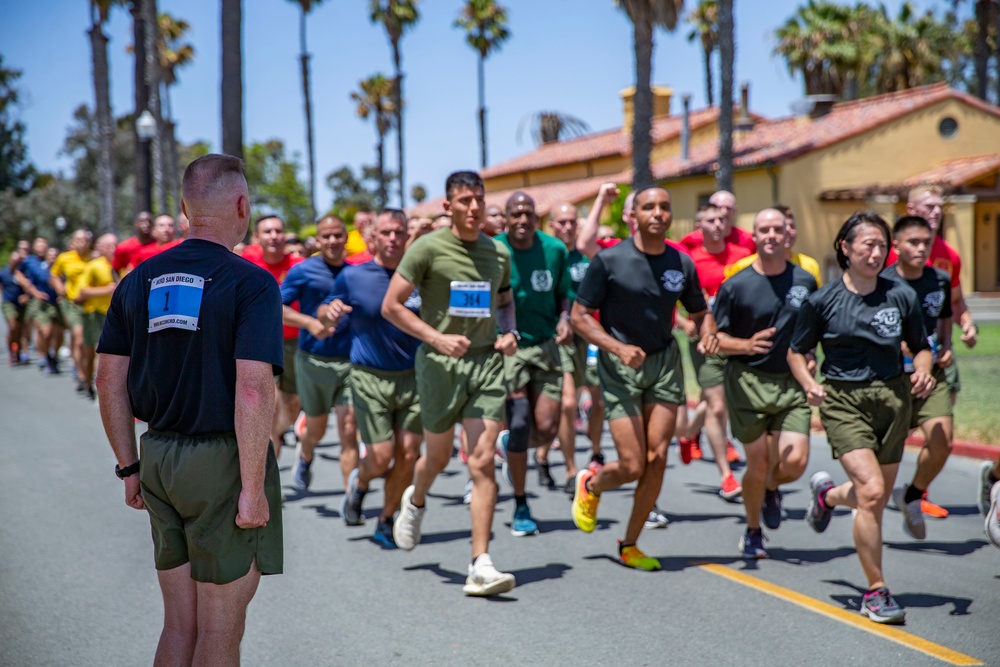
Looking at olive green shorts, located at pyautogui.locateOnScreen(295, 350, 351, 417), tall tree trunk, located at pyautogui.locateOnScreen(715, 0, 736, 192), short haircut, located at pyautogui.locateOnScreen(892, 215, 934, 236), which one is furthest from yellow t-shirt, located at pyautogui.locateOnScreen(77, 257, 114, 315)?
tall tree trunk, located at pyautogui.locateOnScreen(715, 0, 736, 192)

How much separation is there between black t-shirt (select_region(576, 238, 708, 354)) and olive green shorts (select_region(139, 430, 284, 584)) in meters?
3.19

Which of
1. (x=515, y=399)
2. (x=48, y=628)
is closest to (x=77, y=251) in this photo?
(x=515, y=399)

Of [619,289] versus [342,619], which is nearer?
[342,619]

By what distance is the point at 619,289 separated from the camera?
20.2ft

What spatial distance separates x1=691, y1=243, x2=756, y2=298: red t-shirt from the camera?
8.25 meters

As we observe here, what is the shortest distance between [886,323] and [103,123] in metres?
30.8

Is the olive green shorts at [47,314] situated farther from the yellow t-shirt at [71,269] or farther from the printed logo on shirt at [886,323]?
the printed logo on shirt at [886,323]

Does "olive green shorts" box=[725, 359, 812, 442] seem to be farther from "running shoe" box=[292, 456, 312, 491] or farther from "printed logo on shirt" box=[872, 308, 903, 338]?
"running shoe" box=[292, 456, 312, 491]

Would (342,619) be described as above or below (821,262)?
below

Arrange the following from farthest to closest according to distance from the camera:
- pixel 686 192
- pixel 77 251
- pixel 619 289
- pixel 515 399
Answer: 1. pixel 686 192
2. pixel 77 251
3. pixel 515 399
4. pixel 619 289

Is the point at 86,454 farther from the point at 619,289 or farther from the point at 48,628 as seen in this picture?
the point at 619,289

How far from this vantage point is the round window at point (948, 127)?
33.5 m

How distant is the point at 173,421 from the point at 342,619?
228cm

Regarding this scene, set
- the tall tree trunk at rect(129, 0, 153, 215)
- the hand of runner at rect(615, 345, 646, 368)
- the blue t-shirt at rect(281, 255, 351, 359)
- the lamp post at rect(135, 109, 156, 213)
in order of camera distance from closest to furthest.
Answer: the hand of runner at rect(615, 345, 646, 368), the blue t-shirt at rect(281, 255, 351, 359), the lamp post at rect(135, 109, 156, 213), the tall tree trunk at rect(129, 0, 153, 215)
